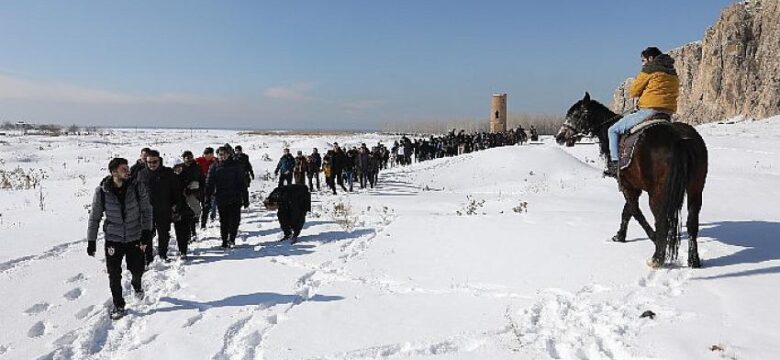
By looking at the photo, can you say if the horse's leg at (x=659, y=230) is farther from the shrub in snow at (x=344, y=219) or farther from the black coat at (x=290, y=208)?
the black coat at (x=290, y=208)

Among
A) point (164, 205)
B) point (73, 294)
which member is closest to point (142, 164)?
point (164, 205)

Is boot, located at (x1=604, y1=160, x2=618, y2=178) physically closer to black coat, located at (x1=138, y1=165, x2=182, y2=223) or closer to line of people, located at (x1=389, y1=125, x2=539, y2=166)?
black coat, located at (x1=138, y1=165, x2=182, y2=223)

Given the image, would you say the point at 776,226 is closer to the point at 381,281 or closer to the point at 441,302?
the point at 441,302

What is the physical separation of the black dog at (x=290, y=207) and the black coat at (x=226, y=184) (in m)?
0.65

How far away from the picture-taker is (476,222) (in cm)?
838

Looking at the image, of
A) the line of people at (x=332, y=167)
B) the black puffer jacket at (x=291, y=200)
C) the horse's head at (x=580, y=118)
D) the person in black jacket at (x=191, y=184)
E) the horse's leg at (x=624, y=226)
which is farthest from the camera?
the line of people at (x=332, y=167)

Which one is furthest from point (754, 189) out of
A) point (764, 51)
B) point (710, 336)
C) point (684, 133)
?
point (764, 51)

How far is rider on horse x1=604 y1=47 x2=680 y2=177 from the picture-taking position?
558 centimetres

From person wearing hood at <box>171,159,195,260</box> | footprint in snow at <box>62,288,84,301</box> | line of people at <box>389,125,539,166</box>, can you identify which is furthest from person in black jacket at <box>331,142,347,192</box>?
line of people at <box>389,125,539,166</box>

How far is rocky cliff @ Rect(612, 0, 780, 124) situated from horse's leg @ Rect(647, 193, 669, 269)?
Result: 60.2m

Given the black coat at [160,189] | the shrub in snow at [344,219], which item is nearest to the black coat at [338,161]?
the shrub in snow at [344,219]

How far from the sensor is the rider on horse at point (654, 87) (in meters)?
5.58

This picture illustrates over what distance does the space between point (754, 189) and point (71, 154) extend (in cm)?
3896

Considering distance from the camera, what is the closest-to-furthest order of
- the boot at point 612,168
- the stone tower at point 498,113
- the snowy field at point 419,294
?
the snowy field at point 419,294
the boot at point 612,168
the stone tower at point 498,113
